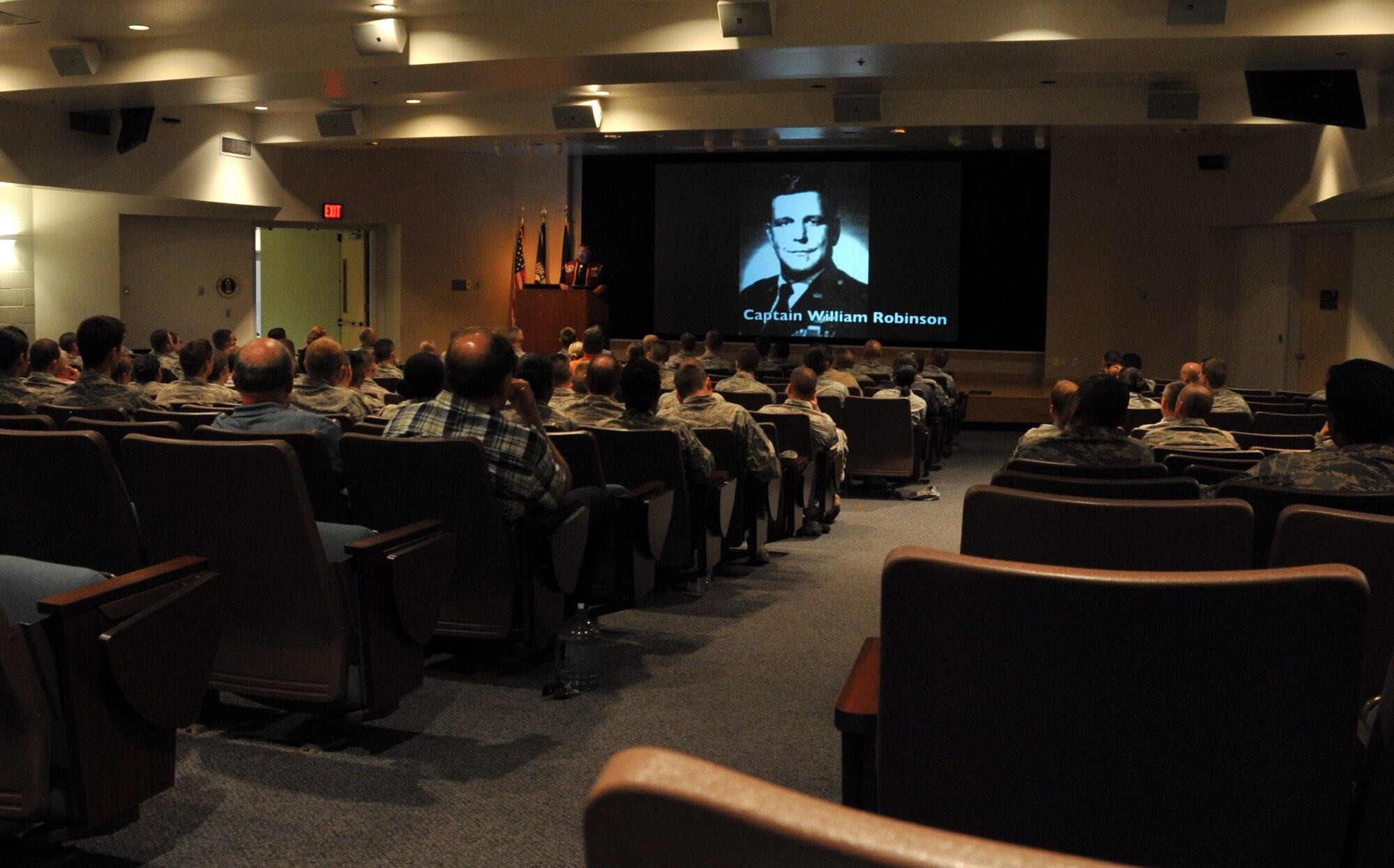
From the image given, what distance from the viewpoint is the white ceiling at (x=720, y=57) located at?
797 centimetres

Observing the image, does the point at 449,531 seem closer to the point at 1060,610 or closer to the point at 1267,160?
the point at 1060,610

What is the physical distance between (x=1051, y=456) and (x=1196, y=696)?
316 cm

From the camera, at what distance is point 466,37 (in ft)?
30.2

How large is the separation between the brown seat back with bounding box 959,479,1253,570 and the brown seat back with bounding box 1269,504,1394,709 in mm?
83

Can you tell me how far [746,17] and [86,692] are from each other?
6698 mm

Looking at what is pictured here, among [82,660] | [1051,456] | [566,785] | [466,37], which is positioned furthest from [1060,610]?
[466,37]

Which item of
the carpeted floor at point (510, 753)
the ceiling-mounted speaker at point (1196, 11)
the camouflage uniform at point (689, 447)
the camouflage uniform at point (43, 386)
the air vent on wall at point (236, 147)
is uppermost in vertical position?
the air vent on wall at point (236, 147)

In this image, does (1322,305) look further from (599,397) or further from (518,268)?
(599,397)

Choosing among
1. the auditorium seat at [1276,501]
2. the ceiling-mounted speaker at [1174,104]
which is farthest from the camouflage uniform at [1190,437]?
the ceiling-mounted speaker at [1174,104]

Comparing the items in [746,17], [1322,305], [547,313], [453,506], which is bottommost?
[453,506]

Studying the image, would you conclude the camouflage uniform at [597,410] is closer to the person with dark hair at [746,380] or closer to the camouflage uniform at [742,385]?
the person with dark hair at [746,380]

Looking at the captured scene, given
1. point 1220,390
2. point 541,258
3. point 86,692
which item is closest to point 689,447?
point 86,692

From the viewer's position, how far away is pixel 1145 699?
1.43 meters

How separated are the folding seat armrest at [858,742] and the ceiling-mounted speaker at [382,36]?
8223mm
